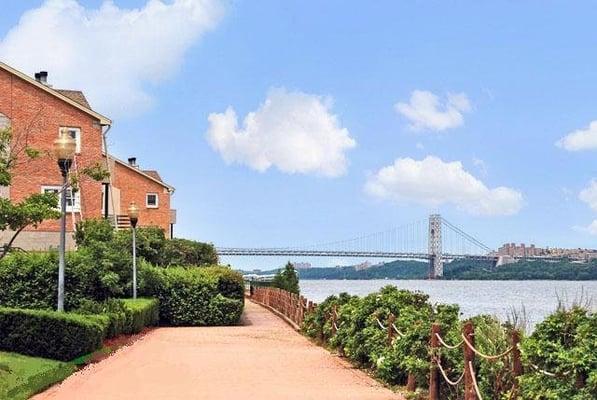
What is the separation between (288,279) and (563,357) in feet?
159

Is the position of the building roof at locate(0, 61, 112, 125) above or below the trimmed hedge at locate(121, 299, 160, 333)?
above

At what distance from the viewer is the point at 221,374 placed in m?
16.4

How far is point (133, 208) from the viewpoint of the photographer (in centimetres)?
3078

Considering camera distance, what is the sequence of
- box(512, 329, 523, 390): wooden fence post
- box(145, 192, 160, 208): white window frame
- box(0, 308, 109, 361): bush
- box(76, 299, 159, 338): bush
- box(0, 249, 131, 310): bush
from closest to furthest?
box(512, 329, 523, 390): wooden fence post < box(0, 308, 109, 361): bush < box(76, 299, 159, 338): bush < box(0, 249, 131, 310): bush < box(145, 192, 160, 208): white window frame

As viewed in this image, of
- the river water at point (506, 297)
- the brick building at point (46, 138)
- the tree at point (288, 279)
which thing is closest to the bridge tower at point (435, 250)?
the river water at point (506, 297)

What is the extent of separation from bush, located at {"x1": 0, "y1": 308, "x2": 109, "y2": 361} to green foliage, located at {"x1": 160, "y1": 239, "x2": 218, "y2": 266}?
1073 inches

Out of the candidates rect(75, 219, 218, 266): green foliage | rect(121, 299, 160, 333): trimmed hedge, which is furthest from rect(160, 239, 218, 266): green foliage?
rect(121, 299, 160, 333): trimmed hedge

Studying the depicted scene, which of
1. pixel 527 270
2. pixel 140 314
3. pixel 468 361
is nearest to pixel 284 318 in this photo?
pixel 140 314

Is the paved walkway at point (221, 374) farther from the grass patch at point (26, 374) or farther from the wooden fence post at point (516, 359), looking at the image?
the wooden fence post at point (516, 359)

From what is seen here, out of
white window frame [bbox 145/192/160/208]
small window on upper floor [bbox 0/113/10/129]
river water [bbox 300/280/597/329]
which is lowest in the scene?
river water [bbox 300/280/597/329]

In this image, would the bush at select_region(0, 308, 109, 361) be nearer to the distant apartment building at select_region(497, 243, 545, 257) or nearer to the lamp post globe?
the lamp post globe

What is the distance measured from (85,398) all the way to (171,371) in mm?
3939

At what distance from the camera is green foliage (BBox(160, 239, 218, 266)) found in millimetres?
47375

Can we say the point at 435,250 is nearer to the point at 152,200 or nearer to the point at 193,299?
the point at 152,200
